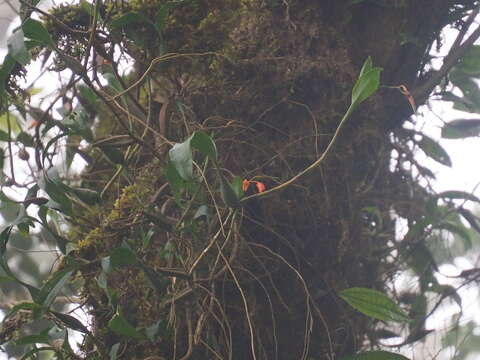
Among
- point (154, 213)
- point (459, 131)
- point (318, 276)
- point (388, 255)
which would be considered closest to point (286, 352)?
point (318, 276)

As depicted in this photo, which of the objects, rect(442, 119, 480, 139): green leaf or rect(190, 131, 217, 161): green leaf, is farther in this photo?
rect(442, 119, 480, 139): green leaf

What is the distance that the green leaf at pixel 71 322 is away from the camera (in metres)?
0.94

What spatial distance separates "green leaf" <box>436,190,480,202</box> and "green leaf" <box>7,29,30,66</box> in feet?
3.24

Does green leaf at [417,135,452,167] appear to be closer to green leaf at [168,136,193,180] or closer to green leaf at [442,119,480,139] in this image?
green leaf at [442,119,480,139]

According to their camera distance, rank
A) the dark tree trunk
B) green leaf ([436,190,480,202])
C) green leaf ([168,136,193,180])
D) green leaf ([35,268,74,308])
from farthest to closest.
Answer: green leaf ([436,190,480,202]) < the dark tree trunk < green leaf ([35,268,74,308]) < green leaf ([168,136,193,180])

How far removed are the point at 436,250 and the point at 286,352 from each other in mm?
689

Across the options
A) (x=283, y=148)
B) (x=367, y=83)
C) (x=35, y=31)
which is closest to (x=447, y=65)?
(x=283, y=148)

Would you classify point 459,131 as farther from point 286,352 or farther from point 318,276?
point 286,352

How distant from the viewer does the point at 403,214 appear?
1.45m

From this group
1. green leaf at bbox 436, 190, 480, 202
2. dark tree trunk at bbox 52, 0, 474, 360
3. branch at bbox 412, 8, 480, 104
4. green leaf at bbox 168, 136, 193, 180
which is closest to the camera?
green leaf at bbox 168, 136, 193, 180

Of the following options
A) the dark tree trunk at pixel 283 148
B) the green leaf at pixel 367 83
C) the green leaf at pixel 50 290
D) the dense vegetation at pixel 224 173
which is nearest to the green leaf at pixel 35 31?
the dense vegetation at pixel 224 173

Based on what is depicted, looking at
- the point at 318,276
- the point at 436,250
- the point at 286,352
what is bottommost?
the point at 286,352

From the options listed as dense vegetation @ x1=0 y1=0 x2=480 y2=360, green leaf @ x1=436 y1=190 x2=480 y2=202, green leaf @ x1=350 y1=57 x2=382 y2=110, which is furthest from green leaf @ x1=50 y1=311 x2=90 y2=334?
green leaf @ x1=436 y1=190 x2=480 y2=202

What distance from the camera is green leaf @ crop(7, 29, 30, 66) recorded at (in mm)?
884
